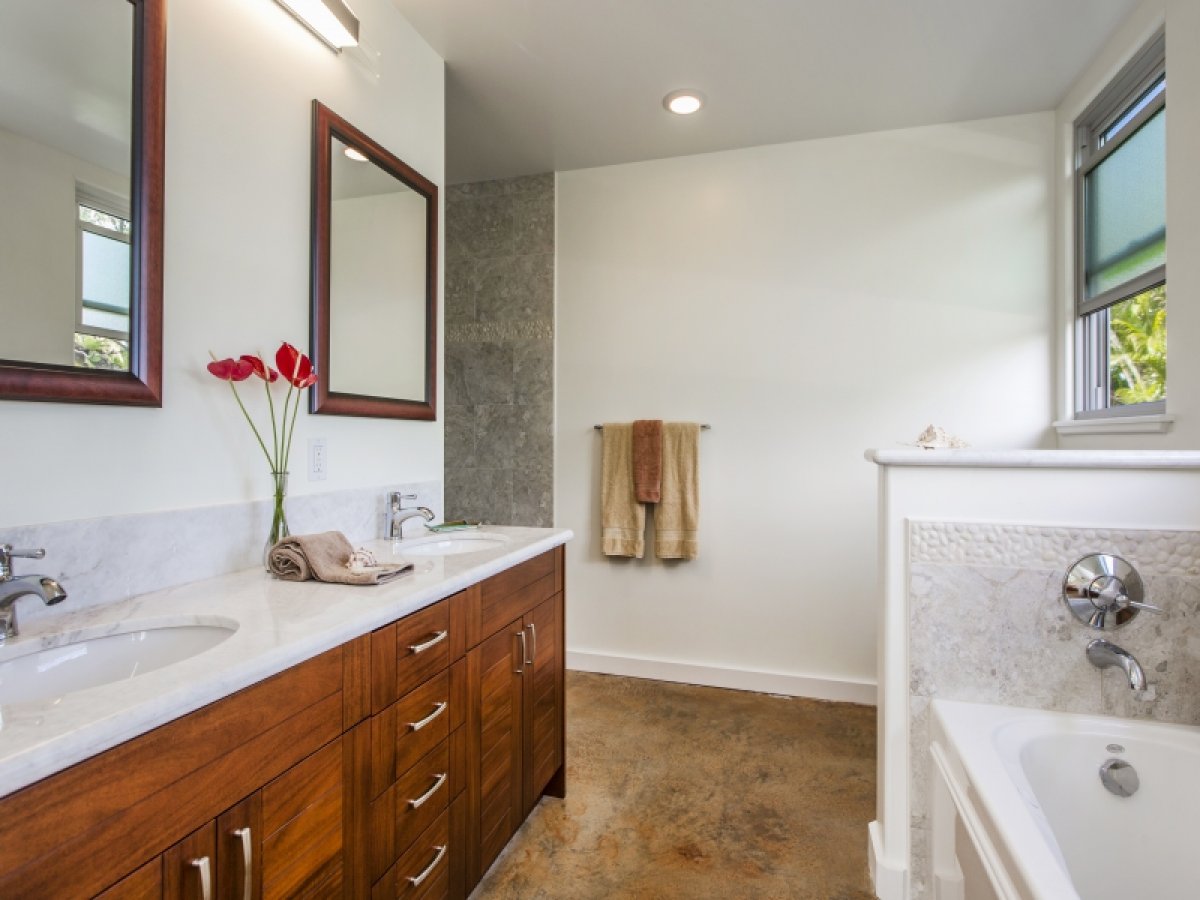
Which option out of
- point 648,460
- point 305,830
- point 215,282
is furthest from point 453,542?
point 648,460

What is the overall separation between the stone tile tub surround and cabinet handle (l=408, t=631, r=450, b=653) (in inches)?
45.8

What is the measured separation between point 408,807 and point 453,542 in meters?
0.92

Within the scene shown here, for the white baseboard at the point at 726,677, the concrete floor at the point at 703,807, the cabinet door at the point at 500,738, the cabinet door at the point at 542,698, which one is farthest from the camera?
the white baseboard at the point at 726,677

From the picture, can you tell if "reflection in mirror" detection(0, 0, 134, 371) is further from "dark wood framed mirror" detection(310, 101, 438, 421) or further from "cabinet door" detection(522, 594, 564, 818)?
"cabinet door" detection(522, 594, 564, 818)

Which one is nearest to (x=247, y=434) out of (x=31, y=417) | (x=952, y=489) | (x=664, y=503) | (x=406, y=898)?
(x=31, y=417)

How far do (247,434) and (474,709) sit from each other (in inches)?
33.3

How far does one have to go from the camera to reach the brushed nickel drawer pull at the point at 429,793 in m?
1.23

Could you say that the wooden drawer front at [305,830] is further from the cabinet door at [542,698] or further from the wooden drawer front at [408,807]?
the cabinet door at [542,698]

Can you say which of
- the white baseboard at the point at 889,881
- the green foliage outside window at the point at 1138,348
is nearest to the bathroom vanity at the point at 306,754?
the white baseboard at the point at 889,881

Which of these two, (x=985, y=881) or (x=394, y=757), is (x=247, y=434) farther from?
(x=985, y=881)

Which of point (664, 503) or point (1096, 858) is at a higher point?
point (664, 503)

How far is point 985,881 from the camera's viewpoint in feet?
3.63

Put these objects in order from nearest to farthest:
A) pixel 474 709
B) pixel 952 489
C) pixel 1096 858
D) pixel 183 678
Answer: pixel 183 678
pixel 1096 858
pixel 474 709
pixel 952 489

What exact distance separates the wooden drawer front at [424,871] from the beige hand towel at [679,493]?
→ 5.92ft
